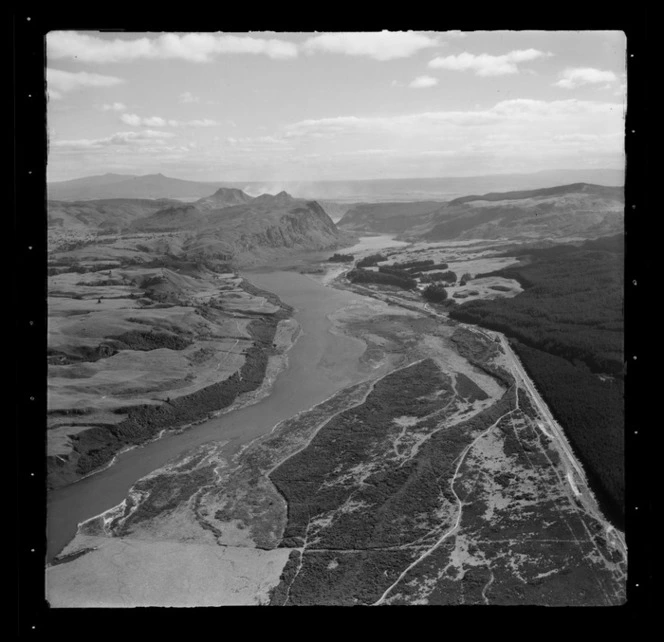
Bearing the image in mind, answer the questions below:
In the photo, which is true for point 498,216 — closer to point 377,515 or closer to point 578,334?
point 578,334

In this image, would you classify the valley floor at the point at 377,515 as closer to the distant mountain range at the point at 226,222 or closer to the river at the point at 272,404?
the river at the point at 272,404

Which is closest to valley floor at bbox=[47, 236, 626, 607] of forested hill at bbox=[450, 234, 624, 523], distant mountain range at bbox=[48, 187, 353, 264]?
forested hill at bbox=[450, 234, 624, 523]

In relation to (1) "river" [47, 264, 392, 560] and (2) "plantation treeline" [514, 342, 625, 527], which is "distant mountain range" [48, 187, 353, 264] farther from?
(2) "plantation treeline" [514, 342, 625, 527]

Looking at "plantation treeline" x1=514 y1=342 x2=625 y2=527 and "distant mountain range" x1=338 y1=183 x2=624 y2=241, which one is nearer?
"plantation treeline" x1=514 y1=342 x2=625 y2=527

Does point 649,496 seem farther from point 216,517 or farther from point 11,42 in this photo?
point 11,42

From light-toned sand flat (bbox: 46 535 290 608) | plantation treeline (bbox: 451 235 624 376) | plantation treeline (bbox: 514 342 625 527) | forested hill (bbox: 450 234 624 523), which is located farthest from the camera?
plantation treeline (bbox: 451 235 624 376)

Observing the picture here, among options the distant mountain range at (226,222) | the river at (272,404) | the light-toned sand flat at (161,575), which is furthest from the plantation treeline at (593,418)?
the distant mountain range at (226,222)

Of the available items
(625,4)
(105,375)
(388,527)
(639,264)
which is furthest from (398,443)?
(625,4)

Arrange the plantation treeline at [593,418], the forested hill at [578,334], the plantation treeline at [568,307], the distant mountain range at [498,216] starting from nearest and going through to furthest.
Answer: the plantation treeline at [593,418], the forested hill at [578,334], the plantation treeline at [568,307], the distant mountain range at [498,216]
